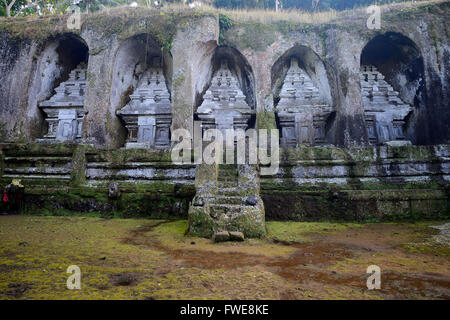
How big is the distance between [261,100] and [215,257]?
6.58 m

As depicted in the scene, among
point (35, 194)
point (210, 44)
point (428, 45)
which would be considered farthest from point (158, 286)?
point (428, 45)

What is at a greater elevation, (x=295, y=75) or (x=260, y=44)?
(x=260, y=44)

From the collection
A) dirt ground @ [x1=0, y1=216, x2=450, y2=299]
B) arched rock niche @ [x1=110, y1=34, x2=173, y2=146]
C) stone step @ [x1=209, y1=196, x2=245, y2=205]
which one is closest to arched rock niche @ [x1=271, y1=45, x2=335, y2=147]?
arched rock niche @ [x1=110, y1=34, x2=173, y2=146]

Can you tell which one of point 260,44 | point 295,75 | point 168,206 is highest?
point 260,44

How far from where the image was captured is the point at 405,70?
9.09 meters

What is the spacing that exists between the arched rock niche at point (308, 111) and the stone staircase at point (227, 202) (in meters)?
5.76

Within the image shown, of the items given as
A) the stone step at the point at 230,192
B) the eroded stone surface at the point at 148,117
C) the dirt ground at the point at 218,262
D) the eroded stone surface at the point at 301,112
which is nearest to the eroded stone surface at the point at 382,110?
the eroded stone surface at the point at 301,112

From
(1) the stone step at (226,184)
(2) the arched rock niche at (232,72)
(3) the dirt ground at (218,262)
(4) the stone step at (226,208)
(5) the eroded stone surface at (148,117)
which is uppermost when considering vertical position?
(2) the arched rock niche at (232,72)

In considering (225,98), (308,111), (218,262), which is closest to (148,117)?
(225,98)

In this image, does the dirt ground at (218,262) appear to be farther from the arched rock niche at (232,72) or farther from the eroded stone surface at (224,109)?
the arched rock niche at (232,72)

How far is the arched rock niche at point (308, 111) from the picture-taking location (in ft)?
29.2

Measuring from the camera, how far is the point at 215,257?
2.39 metres

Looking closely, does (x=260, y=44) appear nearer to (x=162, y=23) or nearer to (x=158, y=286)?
(x=162, y=23)
